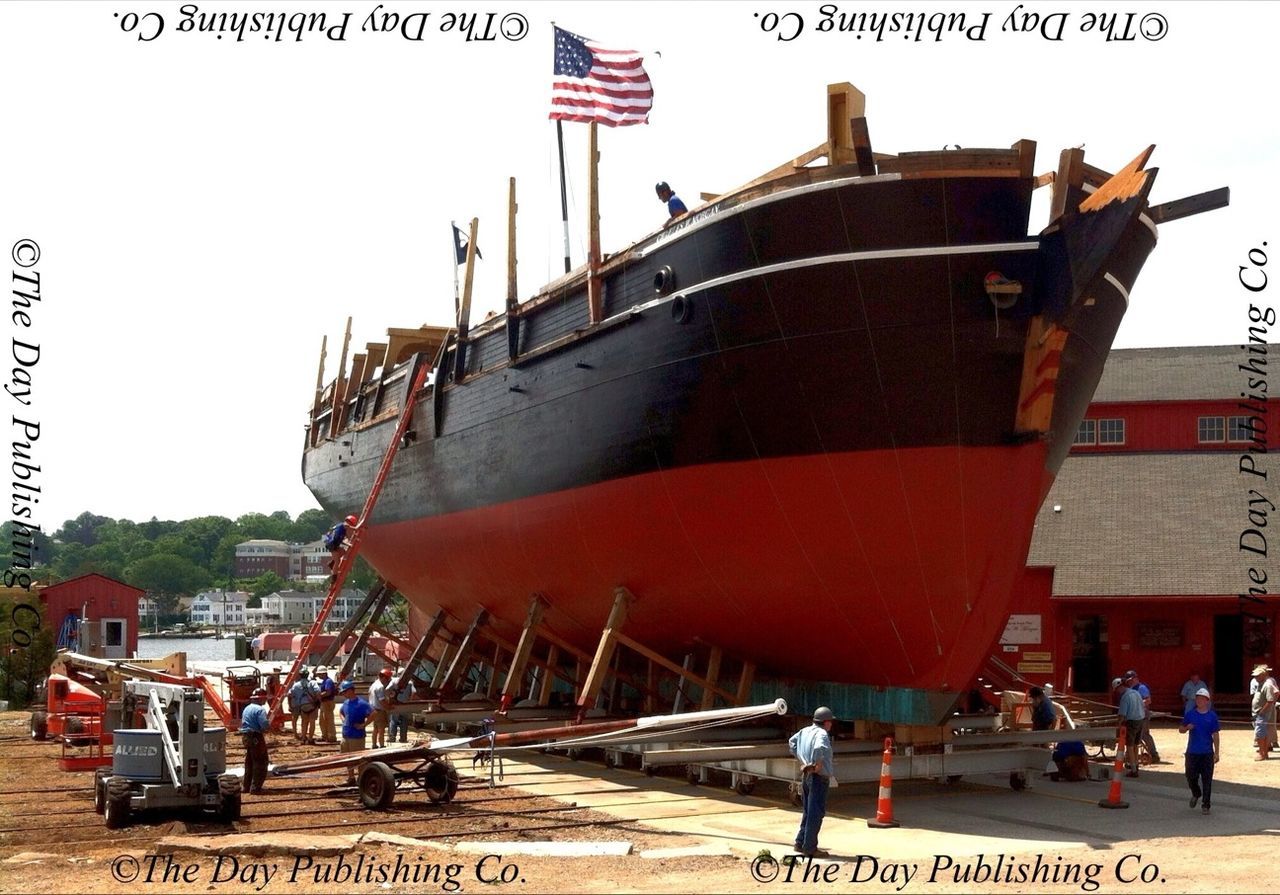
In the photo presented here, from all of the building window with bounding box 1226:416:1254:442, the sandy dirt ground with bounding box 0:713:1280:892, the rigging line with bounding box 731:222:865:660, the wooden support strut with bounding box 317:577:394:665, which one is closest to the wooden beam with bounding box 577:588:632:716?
the sandy dirt ground with bounding box 0:713:1280:892

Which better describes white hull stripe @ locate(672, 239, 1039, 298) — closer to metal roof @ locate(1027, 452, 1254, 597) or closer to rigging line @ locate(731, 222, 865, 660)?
rigging line @ locate(731, 222, 865, 660)

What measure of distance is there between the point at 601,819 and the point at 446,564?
1167 cm

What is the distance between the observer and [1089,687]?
2733 centimetres

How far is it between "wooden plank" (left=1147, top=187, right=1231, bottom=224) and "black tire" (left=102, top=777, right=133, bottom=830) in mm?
13678

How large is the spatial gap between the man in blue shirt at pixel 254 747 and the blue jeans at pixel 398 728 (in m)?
6.23

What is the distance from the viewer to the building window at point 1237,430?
1284 inches

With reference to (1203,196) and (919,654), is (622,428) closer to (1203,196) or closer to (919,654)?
(919,654)

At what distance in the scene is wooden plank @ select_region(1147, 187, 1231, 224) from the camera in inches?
612

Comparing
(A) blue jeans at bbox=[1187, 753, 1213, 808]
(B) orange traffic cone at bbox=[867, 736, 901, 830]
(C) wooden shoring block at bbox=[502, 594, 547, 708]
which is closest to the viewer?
(B) orange traffic cone at bbox=[867, 736, 901, 830]

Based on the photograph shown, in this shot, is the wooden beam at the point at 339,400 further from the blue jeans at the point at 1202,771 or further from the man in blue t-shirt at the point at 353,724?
the blue jeans at the point at 1202,771

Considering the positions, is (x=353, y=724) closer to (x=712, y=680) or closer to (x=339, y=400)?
(x=712, y=680)

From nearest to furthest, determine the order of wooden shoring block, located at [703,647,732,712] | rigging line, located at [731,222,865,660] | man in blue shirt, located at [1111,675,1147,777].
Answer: rigging line, located at [731,222,865,660], wooden shoring block, located at [703,647,732,712], man in blue shirt, located at [1111,675,1147,777]

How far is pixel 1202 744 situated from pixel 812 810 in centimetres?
528

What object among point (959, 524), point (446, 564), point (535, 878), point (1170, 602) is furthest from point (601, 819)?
point (1170, 602)
